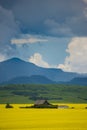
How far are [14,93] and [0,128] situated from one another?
38.5 metres

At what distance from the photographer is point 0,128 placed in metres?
10.4

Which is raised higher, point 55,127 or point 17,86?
point 17,86

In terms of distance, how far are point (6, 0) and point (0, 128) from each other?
16.7 feet

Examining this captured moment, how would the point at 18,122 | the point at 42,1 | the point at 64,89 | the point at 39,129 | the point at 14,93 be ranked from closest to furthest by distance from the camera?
1. the point at 39,129
2. the point at 18,122
3. the point at 42,1
4. the point at 14,93
5. the point at 64,89

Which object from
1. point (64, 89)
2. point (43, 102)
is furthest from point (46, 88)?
point (43, 102)

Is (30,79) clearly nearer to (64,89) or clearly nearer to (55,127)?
(64,89)

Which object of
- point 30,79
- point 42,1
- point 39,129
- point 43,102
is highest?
point 30,79

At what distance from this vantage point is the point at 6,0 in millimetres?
13828

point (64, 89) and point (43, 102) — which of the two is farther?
point (64, 89)

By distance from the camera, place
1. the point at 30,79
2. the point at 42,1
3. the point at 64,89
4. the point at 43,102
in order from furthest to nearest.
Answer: the point at 30,79 < the point at 64,89 < the point at 43,102 < the point at 42,1

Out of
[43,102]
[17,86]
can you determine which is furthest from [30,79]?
[43,102]

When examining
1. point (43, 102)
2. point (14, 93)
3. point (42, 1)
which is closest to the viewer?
point (42, 1)

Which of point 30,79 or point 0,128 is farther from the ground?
point 30,79

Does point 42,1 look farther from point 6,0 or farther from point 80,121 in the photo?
point 80,121
